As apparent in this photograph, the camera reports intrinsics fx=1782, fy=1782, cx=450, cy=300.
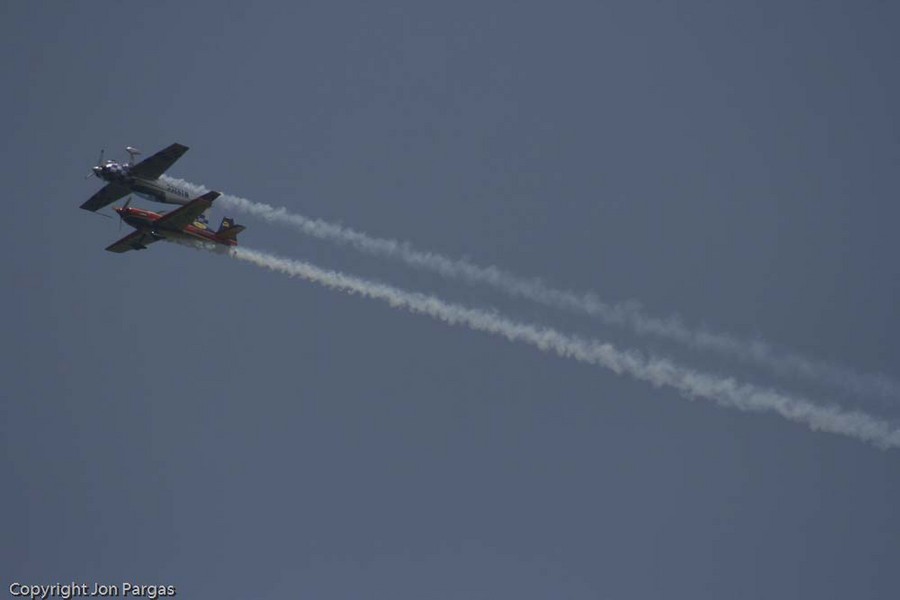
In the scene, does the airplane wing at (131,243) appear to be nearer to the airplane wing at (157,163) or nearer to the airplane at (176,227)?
the airplane at (176,227)

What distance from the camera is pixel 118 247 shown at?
90438 mm

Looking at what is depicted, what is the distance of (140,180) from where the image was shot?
8869 cm

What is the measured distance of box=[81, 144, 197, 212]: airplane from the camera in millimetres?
87875

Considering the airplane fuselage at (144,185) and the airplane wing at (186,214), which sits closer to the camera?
the airplane wing at (186,214)

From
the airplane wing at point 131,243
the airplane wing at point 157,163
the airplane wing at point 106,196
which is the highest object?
the airplane wing at point 157,163

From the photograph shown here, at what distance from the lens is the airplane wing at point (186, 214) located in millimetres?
87438

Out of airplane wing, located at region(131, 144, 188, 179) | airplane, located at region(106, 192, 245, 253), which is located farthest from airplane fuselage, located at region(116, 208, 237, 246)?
airplane wing, located at region(131, 144, 188, 179)

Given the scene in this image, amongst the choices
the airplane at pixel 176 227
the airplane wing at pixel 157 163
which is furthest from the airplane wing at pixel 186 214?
the airplane wing at pixel 157 163

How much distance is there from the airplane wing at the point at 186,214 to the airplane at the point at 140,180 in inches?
51.0

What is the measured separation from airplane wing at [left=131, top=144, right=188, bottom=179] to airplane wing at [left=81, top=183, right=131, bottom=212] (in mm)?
1114

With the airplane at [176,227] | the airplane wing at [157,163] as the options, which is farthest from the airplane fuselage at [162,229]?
the airplane wing at [157,163]

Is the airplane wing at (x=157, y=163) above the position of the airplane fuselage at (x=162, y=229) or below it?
above

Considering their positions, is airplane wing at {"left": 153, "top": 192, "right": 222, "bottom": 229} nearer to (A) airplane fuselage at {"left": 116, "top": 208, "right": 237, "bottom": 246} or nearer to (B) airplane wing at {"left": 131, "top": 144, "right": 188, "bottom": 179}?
(A) airplane fuselage at {"left": 116, "top": 208, "right": 237, "bottom": 246}

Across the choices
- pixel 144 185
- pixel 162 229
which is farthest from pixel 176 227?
pixel 144 185
